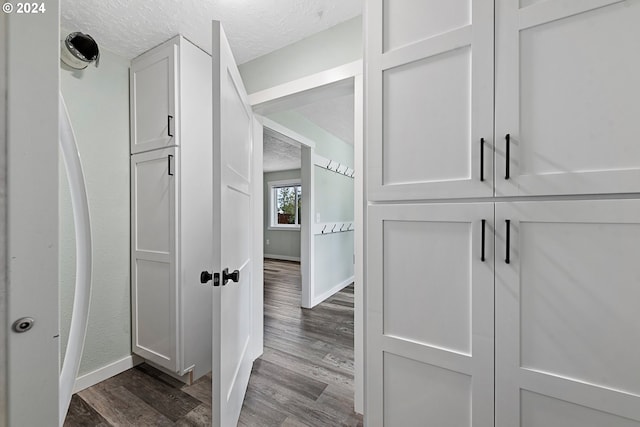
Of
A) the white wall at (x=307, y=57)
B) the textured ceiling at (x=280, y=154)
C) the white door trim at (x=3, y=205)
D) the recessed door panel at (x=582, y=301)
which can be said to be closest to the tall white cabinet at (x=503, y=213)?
the recessed door panel at (x=582, y=301)

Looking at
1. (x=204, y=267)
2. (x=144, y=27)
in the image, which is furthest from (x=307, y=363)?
(x=144, y=27)

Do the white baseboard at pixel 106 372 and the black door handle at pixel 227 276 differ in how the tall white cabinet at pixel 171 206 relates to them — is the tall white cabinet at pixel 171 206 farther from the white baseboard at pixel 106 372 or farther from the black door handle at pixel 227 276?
the black door handle at pixel 227 276

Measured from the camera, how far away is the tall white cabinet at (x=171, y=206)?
170 cm

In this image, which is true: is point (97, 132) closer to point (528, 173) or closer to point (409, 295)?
point (409, 295)

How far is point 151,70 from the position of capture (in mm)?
1801

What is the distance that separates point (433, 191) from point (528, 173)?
275mm

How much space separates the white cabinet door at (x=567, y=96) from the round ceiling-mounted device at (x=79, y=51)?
2.17m

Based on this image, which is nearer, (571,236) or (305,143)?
(571,236)

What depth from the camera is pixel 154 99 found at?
179cm

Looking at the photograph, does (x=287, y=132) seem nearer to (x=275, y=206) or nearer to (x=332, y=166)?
(x=332, y=166)

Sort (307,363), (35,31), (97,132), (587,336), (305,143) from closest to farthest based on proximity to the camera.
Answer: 1. (35,31)
2. (587,336)
3. (97,132)
4. (307,363)
5. (305,143)

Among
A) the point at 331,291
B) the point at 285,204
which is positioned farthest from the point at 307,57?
the point at 285,204

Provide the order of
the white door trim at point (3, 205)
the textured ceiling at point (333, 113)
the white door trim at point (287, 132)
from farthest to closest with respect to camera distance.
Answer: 1. the textured ceiling at point (333, 113)
2. the white door trim at point (287, 132)
3. the white door trim at point (3, 205)

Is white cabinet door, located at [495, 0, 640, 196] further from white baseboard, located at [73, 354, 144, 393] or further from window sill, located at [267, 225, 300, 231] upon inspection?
window sill, located at [267, 225, 300, 231]
